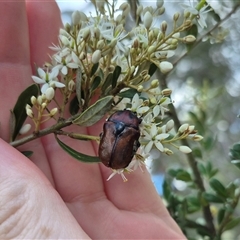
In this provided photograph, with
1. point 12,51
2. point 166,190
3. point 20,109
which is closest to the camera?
point 20,109

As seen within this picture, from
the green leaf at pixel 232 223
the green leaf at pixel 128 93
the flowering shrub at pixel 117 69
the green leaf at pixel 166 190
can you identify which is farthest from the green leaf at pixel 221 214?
the green leaf at pixel 128 93

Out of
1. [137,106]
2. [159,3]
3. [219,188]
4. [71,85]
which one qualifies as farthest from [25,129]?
[219,188]

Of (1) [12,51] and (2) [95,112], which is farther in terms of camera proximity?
(1) [12,51]

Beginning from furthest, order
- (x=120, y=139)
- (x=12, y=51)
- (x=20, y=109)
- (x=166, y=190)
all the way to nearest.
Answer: (x=166, y=190) < (x=12, y=51) < (x=20, y=109) < (x=120, y=139)

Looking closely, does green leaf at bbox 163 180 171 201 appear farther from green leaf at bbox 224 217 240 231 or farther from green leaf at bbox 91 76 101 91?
green leaf at bbox 91 76 101 91

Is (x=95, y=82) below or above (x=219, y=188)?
above

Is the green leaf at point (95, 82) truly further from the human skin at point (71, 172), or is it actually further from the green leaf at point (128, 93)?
the human skin at point (71, 172)

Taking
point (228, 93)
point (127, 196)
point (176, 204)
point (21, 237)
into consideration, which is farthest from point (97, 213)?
point (228, 93)

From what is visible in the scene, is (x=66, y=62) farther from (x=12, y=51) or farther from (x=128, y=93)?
(x=12, y=51)
